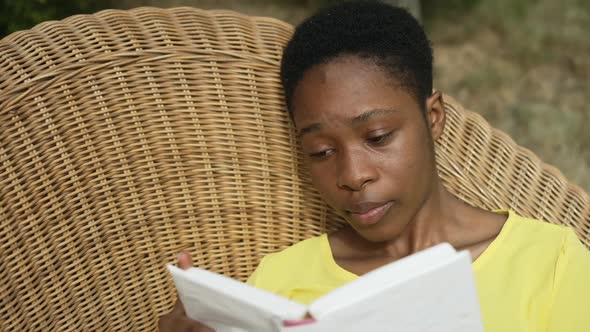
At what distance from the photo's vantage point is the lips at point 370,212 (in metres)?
1.47

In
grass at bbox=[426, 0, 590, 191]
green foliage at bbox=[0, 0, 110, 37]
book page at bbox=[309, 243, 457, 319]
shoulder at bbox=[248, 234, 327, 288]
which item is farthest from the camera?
grass at bbox=[426, 0, 590, 191]

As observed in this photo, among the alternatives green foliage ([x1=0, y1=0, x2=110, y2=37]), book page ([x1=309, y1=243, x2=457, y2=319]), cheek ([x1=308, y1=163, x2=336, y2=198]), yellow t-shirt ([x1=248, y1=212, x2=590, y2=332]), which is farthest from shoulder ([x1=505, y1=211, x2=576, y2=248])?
green foliage ([x1=0, y1=0, x2=110, y2=37])

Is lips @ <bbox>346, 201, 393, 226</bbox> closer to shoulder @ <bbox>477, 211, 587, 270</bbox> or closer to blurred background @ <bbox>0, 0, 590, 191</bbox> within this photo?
shoulder @ <bbox>477, 211, 587, 270</bbox>

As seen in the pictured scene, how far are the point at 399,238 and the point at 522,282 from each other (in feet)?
0.88

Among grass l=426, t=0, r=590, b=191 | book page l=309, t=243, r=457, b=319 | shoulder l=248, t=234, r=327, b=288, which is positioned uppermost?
book page l=309, t=243, r=457, b=319

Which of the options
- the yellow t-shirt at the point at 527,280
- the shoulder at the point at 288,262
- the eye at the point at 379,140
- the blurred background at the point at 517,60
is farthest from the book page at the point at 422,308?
the blurred background at the point at 517,60

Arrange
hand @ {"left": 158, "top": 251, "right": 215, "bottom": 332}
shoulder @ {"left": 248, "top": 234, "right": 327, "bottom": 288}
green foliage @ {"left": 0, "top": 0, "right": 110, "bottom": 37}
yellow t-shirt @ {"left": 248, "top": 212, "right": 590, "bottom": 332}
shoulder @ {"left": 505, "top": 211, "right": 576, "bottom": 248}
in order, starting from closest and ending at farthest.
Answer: hand @ {"left": 158, "top": 251, "right": 215, "bottom": 332}, yellow t-shirt @ {"left": 248, "top": 212, "right": 590, "bottom": 332}, shoulder @ {"left": 505, "top": 211, "right": 576, "bottom": 248}, shoulder @ {"left": 248, "top": 234, "right": 327, "bottom": 288}, green foliage @ {"left": 0, "top": 0, "right": 110, "bottom": 37}

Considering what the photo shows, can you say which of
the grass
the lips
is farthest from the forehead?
the grass

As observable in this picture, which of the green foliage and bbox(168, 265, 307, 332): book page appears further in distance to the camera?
the green foliage

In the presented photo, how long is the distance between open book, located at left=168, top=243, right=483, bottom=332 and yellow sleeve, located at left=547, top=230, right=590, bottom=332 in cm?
26

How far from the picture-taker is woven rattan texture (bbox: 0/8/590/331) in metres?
1.69

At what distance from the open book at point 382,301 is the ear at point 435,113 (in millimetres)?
464

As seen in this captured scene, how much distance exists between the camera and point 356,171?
143 cm

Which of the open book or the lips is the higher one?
the open book
